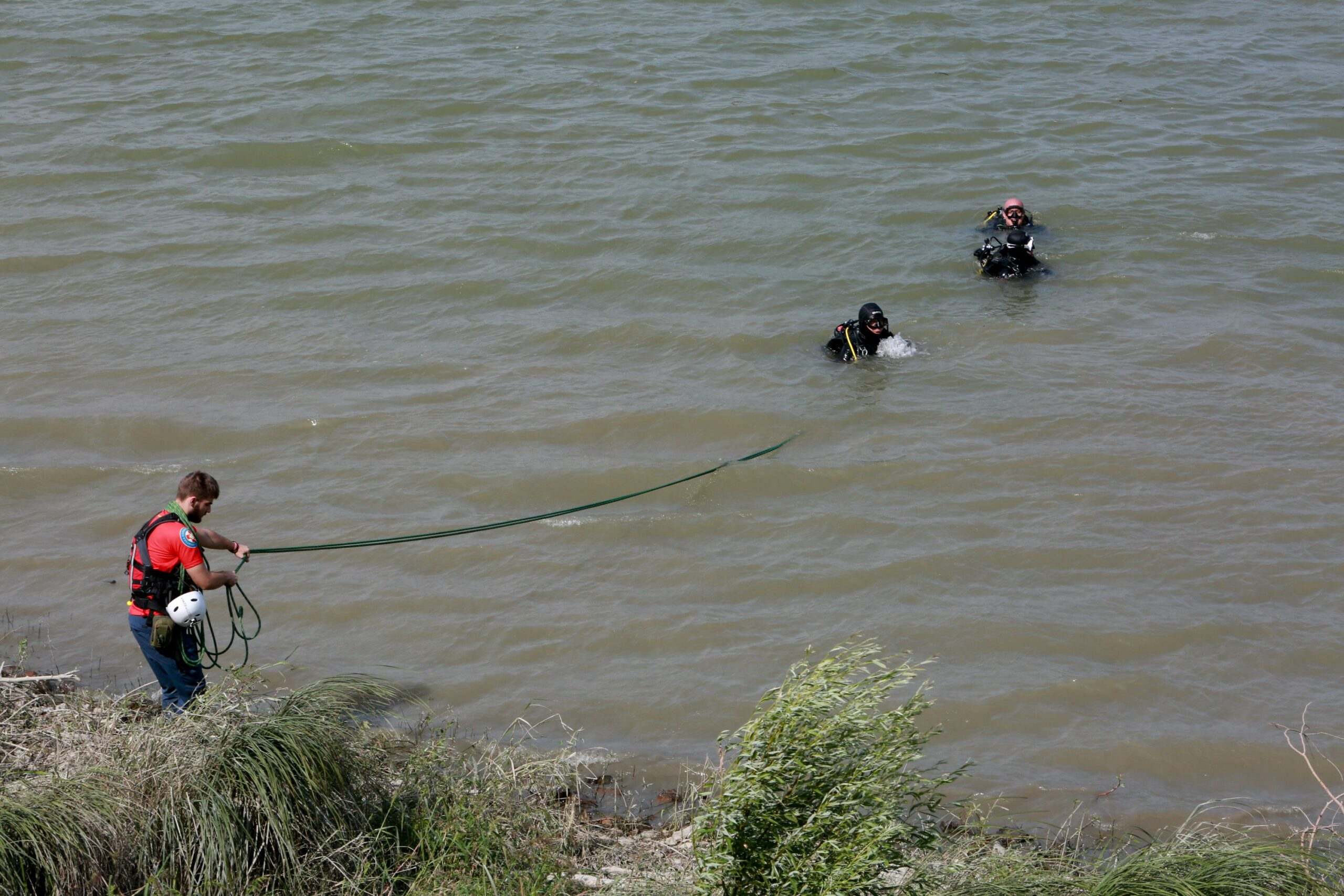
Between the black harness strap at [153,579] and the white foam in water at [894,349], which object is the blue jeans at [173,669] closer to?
the black harness strap at [153,579]

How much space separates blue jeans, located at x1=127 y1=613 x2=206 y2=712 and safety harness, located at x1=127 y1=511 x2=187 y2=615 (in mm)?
74

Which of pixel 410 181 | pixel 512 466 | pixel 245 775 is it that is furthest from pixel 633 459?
pixel 410 181

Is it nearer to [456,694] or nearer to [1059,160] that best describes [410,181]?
[1059,160]

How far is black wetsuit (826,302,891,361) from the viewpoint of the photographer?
32.9 feet

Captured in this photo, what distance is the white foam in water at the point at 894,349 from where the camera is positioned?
10305 millimetres

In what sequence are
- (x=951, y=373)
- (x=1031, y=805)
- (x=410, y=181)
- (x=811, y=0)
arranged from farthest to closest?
(x=811, y=0), (x=410, y=181), (x=951, y=373), (x=1031, y=805)

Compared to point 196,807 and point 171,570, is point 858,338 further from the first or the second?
point 196,807

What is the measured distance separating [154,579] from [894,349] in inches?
253

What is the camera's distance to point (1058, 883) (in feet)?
14.1

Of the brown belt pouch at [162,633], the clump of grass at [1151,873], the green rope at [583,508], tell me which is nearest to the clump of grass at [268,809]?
the brown belt pouch at [162,633]

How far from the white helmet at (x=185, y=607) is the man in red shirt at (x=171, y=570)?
2.5 inches

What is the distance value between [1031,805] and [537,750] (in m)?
2.31

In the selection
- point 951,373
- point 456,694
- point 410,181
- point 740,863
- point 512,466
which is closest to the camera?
point 740,863

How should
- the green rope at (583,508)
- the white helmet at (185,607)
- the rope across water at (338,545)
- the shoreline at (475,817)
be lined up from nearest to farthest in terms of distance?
the shoreline at (475,817) < the white helmet at (185,607) < the rope across water at (338,545) < the green rope at (583,508)
